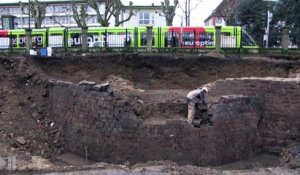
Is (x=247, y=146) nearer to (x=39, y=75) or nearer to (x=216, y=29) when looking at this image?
(x=39, y=75)

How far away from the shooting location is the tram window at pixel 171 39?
2518 cm

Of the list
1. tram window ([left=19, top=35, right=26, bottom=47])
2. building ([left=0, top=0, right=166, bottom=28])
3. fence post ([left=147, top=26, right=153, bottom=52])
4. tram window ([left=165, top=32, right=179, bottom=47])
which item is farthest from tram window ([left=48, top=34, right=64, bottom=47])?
building ([left=0, top=0, right=166, bottom=28])

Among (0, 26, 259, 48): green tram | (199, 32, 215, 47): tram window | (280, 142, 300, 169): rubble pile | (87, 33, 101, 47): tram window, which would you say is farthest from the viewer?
(87, 33, 101, 47): tram window

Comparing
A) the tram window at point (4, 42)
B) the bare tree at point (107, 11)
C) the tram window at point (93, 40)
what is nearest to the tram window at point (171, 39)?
the tram window at point (93, 40)

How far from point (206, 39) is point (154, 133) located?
48.9ft

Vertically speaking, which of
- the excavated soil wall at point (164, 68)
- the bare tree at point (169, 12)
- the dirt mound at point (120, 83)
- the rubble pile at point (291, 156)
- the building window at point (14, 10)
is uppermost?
the building window at point (14, 10)

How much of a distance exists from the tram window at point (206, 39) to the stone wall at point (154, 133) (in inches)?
493

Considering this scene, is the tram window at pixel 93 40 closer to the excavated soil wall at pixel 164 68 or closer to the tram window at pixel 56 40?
the tram window at pixel 56 40

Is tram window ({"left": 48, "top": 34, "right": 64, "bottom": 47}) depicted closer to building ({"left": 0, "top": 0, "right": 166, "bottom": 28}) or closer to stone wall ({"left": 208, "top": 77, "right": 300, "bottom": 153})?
stone wall ({"left": 208, "top": 77, "right": 300, "bottom": 153})

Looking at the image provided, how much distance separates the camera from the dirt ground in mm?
9930

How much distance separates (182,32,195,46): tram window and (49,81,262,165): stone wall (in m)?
13.1

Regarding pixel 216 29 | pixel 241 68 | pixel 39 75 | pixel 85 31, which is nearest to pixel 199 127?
pixel 39 75

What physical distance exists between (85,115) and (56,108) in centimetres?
209

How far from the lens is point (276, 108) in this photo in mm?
12352
